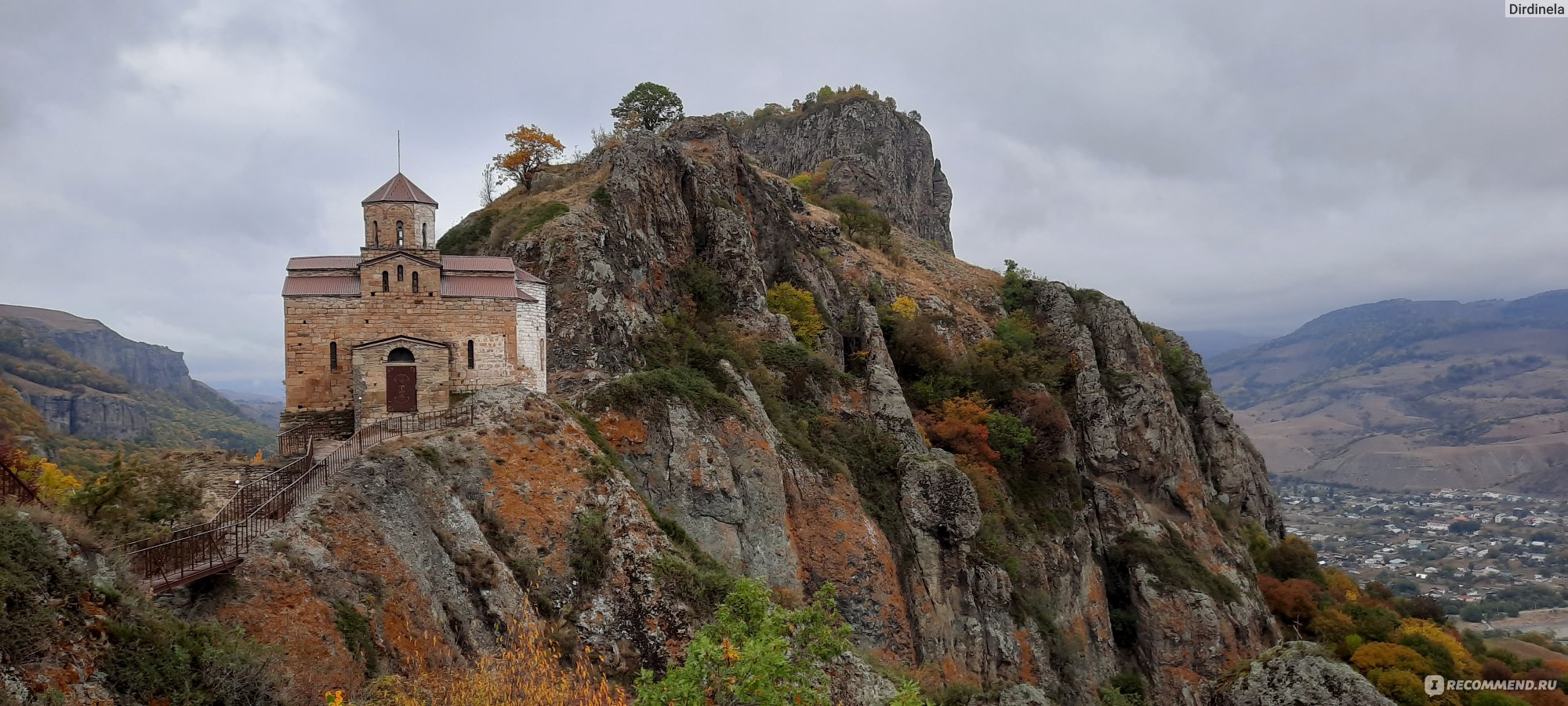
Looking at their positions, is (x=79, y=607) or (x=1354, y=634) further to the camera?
(x=1354, y=634)

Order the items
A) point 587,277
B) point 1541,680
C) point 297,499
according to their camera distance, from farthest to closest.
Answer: point 1541,680, point 587,277, point 297,499

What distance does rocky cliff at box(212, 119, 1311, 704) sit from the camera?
2028cm

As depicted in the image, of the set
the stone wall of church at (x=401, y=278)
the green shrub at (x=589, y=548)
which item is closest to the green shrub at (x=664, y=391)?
the stone wall of church at (x=401, y=278)

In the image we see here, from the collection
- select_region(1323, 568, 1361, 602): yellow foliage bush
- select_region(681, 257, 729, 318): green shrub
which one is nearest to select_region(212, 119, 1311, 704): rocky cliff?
select_region(681, 257, 729, 318): green shrub

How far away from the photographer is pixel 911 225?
100 metres

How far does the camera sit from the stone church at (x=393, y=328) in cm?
2936

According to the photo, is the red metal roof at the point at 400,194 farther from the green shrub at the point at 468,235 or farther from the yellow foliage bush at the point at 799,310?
the yellow foliage bush at the point at 799,310

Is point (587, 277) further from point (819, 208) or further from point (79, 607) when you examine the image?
point (819, 208)

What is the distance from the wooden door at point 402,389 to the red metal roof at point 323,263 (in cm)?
452

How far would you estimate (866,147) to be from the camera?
99875 mm

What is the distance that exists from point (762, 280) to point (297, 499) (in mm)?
29076

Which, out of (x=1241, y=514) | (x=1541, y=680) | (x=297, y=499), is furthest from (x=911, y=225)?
(x=297, y=499)

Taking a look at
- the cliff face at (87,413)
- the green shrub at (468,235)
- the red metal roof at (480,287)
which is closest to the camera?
the red metal roof at (480,287)

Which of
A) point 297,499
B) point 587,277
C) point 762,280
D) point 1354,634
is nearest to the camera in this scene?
point 297,499
